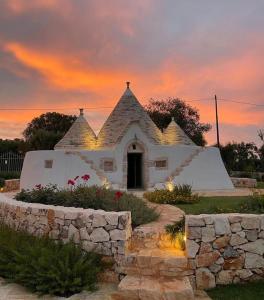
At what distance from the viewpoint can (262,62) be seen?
1706cm

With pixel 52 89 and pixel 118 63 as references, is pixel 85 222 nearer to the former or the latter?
pixel 118 63

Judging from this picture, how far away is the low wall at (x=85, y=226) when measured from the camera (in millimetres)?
6266

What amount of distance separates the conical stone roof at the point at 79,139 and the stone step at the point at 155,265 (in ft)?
47.9

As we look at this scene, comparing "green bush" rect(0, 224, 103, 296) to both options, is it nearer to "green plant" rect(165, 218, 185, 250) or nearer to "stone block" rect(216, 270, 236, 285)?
"green plant" rect(165, 218, 185, 250)

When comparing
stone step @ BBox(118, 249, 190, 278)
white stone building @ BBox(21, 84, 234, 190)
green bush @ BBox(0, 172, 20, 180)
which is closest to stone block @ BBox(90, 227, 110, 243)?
stone step @ BBox(118, 249, 190, 278)

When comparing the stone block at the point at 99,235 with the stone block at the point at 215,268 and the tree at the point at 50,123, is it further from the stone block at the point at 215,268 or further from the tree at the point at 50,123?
the tree at the point at 50,123

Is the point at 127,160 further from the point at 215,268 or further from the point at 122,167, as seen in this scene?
the point at 215,268

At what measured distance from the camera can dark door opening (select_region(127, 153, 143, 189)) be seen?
20719 millimetres

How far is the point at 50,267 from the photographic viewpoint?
18.7 ft

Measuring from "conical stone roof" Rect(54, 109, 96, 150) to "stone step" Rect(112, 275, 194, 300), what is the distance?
49.5 feet

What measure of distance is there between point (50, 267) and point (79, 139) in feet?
49.9

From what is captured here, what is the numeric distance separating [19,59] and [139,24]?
20.4 feet

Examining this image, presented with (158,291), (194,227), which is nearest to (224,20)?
(194,227)

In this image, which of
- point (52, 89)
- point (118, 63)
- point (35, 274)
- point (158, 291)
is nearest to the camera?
point (158, 291)
